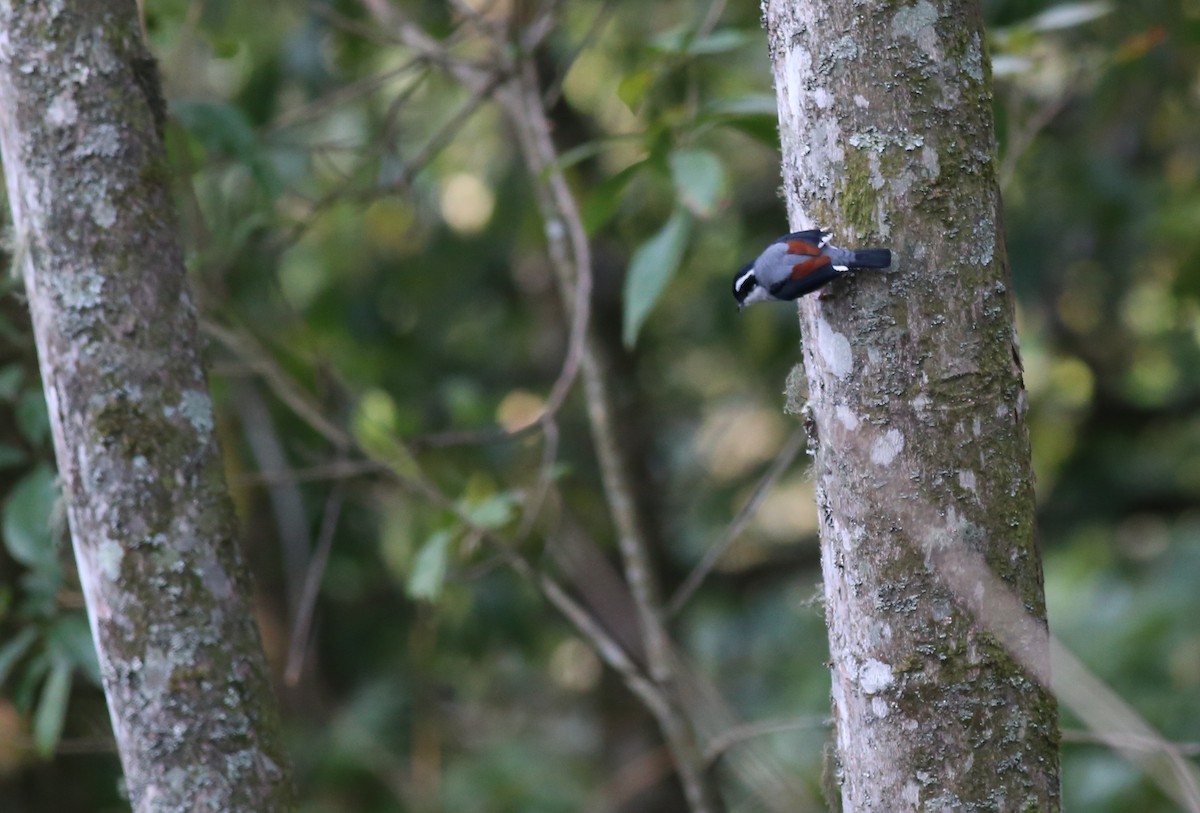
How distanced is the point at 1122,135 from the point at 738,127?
8.83 ft

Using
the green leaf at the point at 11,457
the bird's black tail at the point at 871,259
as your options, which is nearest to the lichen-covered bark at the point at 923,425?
the bird's black tail at the point at 871,259

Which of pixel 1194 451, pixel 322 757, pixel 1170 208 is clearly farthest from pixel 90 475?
pixel 1194 451

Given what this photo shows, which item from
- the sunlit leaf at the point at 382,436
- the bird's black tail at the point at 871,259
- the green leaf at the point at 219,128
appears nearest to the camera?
the bird's black tail at the point at 871,259

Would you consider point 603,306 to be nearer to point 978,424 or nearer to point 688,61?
point 688,61

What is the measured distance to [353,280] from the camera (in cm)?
425

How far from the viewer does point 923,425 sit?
1.10 meters

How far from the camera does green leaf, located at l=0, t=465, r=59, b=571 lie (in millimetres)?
2039

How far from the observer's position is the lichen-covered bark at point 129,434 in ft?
4.65

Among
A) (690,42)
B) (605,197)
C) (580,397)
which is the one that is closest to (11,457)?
(605,197)

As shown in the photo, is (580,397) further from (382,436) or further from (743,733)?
(743,733)

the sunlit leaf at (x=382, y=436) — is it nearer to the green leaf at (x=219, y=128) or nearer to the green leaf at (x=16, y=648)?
the green leaf at (x=219, y=128)

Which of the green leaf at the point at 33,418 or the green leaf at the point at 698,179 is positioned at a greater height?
the green leaf at the point at 698,179

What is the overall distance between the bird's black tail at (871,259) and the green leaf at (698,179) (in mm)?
920

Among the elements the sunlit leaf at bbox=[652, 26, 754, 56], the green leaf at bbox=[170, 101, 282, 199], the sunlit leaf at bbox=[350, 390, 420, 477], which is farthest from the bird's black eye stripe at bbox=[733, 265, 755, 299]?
the green leaf at bbox=[170, 101, 282, 199]
